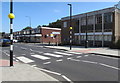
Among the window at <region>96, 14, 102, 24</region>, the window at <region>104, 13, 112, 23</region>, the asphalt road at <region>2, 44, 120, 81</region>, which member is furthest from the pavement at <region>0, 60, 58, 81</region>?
the window at <region>96, 14, 102, 24</region>

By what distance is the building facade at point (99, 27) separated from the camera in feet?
92.4

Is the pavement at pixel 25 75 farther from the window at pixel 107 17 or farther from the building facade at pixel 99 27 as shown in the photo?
the window at pixel 107 17

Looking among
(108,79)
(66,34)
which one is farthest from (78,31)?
(108,79)

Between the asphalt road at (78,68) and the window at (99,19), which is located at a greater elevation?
the window at (99,19)

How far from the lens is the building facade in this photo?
2817cm

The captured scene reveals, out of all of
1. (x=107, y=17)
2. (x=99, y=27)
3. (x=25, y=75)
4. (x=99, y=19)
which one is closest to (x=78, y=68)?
(x=25, y=75)

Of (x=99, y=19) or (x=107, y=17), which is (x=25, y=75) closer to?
(x=107, y=17)

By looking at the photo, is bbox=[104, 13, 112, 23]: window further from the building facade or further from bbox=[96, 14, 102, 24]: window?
bbox=[96, 14, 102, 24]: window

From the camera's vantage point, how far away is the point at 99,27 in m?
31.4

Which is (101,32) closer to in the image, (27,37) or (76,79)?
(76,79)

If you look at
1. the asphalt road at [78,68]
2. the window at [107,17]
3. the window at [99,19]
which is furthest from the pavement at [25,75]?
the window at [99,19]

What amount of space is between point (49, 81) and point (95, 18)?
1126 inches

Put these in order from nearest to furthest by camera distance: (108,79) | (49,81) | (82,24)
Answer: (49,81) < (108,79) < (82,24)

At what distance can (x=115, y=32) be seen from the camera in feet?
92.1
